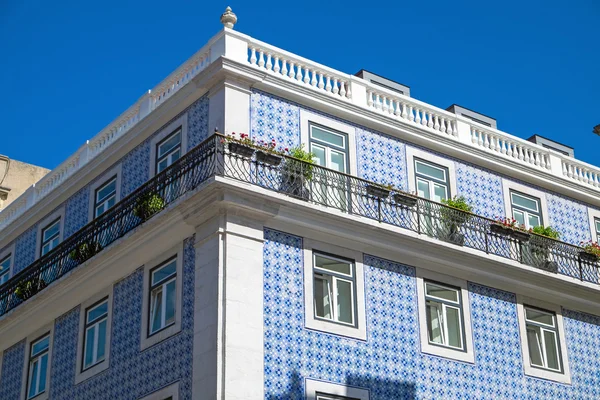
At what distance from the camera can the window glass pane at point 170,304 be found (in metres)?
19.3

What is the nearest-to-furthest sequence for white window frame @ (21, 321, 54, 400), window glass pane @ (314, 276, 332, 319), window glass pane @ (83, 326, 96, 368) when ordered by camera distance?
1. window glass pane @ (314, 276, 332, 319)
2. window glass pane @ (83, 326, 96, 368)
3. white window frame @ (21, 321, 54, 400)

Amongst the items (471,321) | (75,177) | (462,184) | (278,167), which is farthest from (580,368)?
(75,177)

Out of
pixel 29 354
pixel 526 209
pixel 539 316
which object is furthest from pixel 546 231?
pixel 29 354

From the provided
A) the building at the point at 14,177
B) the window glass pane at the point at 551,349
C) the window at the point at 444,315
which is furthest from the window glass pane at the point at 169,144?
the building at the point at 14,177

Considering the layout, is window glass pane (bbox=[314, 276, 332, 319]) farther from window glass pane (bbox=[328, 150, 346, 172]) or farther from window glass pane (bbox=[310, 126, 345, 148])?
window glass pane (bbox=[310, 126, 345, 148])

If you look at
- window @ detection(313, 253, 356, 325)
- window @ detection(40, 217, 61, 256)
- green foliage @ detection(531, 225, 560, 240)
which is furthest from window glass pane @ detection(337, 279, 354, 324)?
window @ detection(40, 217, 61, 256)

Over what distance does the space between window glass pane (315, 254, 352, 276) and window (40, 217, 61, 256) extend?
7.11m

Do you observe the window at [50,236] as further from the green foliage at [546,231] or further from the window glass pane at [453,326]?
the green foliage at [546,231]

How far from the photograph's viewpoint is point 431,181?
22.5m

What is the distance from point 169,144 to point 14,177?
10.8 meters

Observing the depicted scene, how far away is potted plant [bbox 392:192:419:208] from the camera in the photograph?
2094 centimetres

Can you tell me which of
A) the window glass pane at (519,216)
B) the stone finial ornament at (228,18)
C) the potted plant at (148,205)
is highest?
the stone finial ornament at (228,18)

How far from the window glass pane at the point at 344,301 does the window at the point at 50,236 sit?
7.41 meters

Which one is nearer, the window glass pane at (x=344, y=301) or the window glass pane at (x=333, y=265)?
the window glass pane at (x=344, y=301)
